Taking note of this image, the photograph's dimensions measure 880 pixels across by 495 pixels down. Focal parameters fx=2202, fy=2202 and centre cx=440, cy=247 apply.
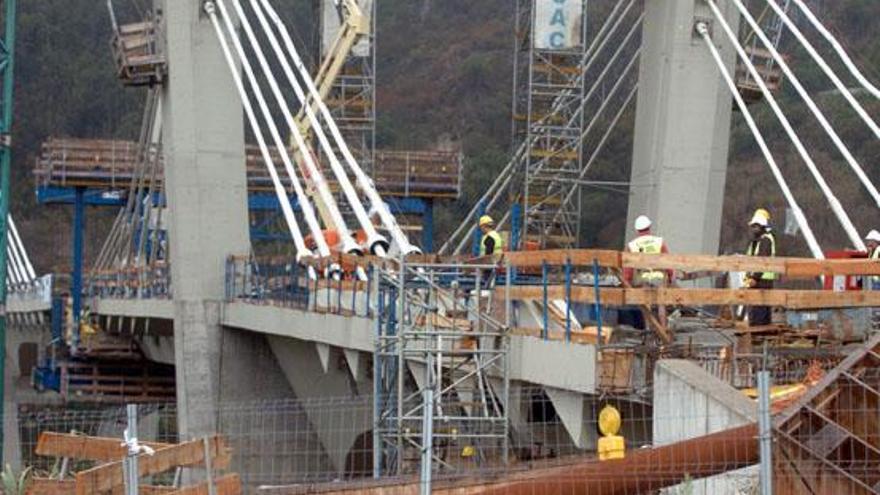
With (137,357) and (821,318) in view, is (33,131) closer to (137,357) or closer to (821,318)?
(137,357)

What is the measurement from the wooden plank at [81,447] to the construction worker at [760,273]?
20.7 ft

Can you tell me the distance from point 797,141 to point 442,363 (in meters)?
7.38

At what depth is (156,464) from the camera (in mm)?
16859

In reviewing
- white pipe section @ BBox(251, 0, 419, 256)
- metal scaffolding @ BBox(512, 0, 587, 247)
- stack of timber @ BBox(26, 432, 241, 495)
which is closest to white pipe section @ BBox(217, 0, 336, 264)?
white pipe section @ BBox(251, 0, 419, 256)

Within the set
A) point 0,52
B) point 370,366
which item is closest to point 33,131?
point 0,52

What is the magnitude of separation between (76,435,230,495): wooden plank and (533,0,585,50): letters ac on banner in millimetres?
25941

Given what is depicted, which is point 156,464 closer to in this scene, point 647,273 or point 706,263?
point 706,263

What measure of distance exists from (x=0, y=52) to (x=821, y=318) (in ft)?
78.9

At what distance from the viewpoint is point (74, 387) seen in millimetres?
56875

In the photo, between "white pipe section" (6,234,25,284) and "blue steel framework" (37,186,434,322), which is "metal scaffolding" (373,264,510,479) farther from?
"white pipe section" (6,234,25,284)

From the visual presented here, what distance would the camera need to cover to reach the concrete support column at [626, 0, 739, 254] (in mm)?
35625

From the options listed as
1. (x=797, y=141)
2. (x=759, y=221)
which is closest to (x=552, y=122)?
(x=797, y=141)

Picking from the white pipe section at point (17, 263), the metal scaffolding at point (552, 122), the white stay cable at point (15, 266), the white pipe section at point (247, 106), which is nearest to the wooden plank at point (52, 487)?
the white pipe section at point (247, 106)

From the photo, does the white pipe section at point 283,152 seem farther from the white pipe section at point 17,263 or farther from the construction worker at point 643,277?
the white pipe section at point 17,263
